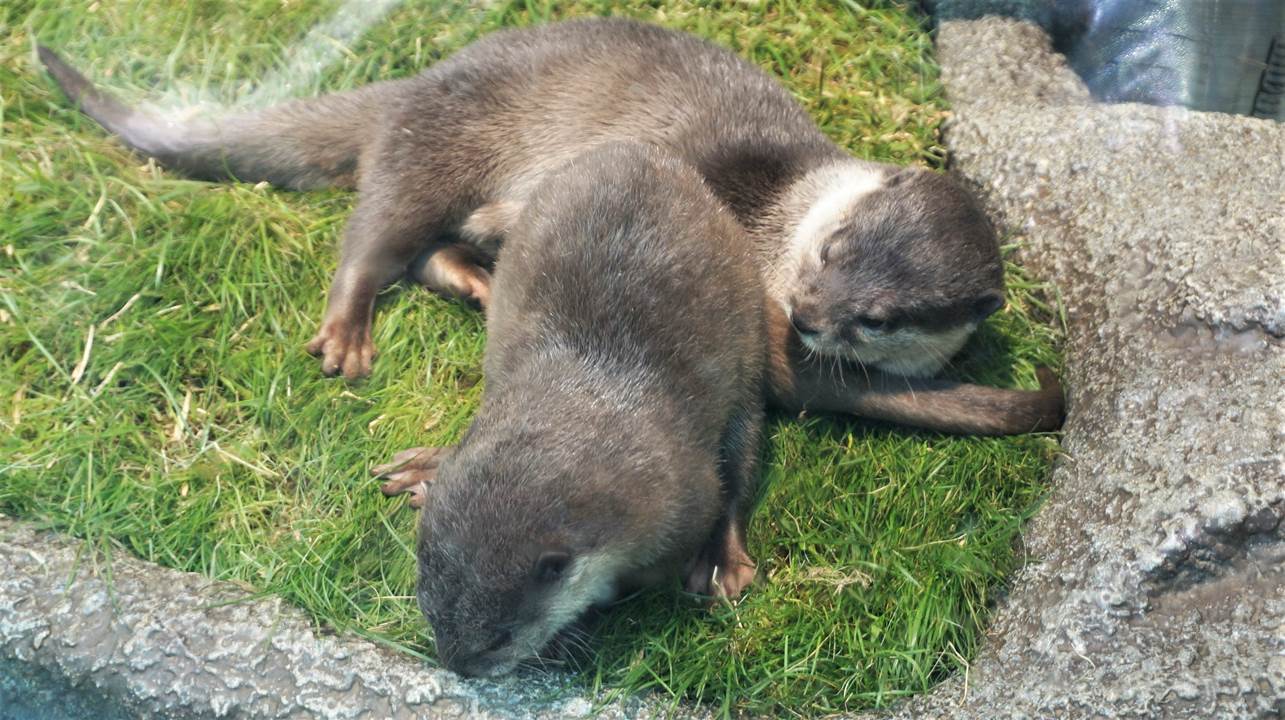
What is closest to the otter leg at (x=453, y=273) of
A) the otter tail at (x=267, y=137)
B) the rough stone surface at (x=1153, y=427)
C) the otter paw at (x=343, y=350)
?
the otter paw at (x=343, y=350)

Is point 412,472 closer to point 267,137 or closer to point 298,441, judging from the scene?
point 298,441

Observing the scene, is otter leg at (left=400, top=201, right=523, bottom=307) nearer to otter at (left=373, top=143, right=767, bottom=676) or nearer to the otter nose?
otter at (left=373, top=143, right=767, bottom=676)

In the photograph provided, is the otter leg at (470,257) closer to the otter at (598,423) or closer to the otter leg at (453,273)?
the otter leg at (453,273)

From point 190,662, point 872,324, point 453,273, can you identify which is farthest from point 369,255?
point 872,324

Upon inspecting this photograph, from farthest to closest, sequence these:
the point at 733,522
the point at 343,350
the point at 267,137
A: the point at 267,137, the point at 343,350, the point at 733,522

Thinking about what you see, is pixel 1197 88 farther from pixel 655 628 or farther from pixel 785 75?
pixel 655 628

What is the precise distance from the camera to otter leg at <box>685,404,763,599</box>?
2.67 meters

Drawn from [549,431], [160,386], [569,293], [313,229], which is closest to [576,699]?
[549,431]

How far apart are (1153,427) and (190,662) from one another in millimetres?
2173

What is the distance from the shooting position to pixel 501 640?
225 cm

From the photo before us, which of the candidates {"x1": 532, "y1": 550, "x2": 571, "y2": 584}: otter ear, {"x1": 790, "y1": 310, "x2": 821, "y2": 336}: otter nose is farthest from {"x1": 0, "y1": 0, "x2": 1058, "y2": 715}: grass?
{"x1": 532, "y1": 550, "x2": 571, "y2": 584}: otter ear

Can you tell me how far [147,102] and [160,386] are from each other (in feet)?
3.34

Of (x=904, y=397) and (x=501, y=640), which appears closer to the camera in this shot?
(x=501, y=640)

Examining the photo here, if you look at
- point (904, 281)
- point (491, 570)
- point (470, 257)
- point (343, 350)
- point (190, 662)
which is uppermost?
point (904, 281)
